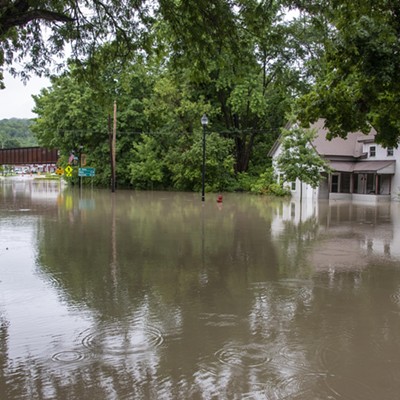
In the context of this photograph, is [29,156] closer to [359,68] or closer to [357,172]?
[357,172]

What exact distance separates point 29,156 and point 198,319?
81067mm

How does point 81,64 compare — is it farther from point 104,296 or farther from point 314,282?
point 314,282

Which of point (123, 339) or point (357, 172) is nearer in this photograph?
point (123, 339)

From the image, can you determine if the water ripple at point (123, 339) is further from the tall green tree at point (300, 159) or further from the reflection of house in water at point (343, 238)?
the tall green tree at point (300, 159)

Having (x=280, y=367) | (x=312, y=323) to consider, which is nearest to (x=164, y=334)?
(x=280, y=367)

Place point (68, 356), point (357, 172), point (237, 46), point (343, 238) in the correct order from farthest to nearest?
point (357, 172) < point (343, 238) < point (237, 46) < point (68, 356)

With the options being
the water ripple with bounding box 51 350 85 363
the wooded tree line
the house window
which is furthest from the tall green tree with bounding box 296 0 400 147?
the house window

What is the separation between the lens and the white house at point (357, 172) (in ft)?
134

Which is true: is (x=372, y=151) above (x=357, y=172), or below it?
above

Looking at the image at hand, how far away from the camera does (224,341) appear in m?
5.80

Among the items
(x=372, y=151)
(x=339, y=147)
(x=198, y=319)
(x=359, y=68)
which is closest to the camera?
(x=198, y=319)

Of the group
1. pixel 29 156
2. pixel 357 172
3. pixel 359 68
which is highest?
pixel 359 68

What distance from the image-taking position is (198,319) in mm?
6707

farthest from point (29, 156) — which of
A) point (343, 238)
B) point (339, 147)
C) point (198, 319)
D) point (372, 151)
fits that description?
point (198, 319)
